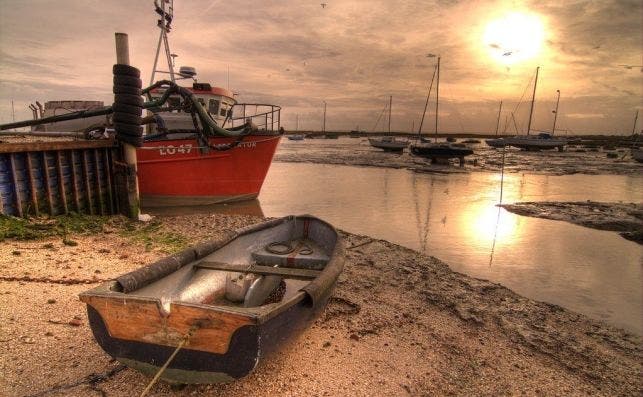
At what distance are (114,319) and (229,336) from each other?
3.34 ft

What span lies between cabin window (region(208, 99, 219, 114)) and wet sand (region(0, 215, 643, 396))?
29.2ft

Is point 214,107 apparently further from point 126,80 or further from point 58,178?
point 58,178

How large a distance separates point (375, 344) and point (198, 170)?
9.99 m

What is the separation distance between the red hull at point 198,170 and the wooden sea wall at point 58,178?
5.40ft

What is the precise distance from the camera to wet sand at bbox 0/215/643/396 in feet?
11.9

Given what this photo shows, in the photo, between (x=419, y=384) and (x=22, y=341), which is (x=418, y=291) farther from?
(x=22, y=341)

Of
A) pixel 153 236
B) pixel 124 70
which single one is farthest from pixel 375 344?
pixel 124 70

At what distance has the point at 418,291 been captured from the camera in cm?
644

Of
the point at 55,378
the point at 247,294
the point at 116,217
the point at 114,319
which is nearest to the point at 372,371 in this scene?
the point at 247,294

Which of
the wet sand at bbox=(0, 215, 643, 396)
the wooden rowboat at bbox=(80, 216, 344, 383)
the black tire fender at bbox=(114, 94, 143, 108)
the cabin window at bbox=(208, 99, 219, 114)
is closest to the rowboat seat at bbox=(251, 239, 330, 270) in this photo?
the wet sand at bbox=(0, 215, 643, 396)

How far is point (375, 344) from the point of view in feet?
15.1

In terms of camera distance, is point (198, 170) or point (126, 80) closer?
point (126, 80)

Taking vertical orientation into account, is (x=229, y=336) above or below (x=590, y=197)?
above

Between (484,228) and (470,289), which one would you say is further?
(484,228)
